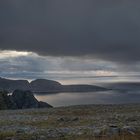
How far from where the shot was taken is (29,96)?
121 meters

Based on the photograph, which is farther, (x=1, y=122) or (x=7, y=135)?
(x=1, y=122)

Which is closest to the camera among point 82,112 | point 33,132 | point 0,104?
point 33,132

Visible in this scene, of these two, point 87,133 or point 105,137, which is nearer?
point 105,137

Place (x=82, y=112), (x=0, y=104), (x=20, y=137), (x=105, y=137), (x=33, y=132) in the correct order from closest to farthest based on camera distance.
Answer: (x=105, y=137) → (x=20, y=137) → (x=33, y=132) → (x=82, y=112) → (x=0, y=104)

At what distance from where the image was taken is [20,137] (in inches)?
1046

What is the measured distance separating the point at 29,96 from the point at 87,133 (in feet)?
313

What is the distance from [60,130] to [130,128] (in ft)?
16.3

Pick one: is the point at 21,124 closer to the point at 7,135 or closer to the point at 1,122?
the point at 1,122

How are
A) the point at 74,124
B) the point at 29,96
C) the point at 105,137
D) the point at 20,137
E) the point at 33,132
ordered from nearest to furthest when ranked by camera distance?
the point at 105,137
the point at 20,137
the point at 33,132
the point at 74,124
the point at 29,96

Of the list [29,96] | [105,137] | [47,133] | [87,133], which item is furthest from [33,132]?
[29,96]

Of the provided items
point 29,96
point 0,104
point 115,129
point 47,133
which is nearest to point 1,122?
point 47,133

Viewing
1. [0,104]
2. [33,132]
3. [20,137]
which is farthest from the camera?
[0,104]

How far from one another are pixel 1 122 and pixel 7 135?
9.09 metres

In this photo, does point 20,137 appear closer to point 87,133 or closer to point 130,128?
point 87,133
